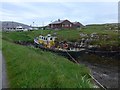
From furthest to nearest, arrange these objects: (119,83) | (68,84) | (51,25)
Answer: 1. (51,25)
2. (119,83)
3. (68,84)

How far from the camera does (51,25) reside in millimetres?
130250

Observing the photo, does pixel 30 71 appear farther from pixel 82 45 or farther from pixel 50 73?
pixel 82 45

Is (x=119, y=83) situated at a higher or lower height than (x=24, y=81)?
lower

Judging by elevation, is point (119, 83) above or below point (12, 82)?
below

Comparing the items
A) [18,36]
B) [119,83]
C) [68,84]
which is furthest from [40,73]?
[18,36]

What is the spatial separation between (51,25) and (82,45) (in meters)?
57.4

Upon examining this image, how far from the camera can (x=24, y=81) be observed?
15.2 m

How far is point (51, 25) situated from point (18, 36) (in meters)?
33.4

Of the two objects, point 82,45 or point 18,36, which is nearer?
point 82,45

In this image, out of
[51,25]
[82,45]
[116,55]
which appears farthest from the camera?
[51,25]

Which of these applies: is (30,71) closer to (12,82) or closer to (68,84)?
(12,82)

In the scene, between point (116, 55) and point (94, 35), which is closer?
point (116, 55)

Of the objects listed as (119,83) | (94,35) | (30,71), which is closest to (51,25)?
(94,35)

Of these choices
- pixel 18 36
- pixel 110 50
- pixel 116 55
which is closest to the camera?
pixel 116 55
